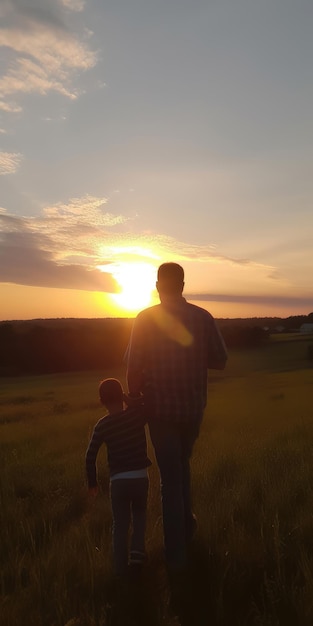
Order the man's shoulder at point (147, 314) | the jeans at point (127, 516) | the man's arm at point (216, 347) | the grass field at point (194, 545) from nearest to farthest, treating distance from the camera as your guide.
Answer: the grass field at point (194, 545) → the jeans at point (127, 516) → the man's shoulder at point (147, 314) → the man's arm at point (216, 347)

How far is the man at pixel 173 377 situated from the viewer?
461cm

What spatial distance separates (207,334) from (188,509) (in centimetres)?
148

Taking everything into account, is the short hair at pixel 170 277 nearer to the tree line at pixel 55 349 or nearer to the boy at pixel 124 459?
the boy at pixel 124 459

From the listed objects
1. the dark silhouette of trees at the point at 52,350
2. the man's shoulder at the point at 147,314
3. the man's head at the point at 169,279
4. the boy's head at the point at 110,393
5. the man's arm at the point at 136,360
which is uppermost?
the man's head at the point at 169,279

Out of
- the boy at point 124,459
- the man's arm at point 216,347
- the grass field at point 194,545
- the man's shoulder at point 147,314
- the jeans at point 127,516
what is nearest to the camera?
the grass field at point 194,545

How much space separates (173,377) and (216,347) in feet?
1.61

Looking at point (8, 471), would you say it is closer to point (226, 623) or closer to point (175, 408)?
point (175, 408)

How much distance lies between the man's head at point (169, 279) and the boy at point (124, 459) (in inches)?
34.4

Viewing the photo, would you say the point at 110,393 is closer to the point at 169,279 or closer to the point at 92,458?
the point at 92,458

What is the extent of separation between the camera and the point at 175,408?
4.59 meters

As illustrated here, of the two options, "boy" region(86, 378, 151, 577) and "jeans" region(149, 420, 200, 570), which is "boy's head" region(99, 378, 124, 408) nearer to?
"boy" region(86, 378, 151, 577)

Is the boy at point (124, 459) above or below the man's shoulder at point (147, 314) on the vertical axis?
below

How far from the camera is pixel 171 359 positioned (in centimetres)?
470

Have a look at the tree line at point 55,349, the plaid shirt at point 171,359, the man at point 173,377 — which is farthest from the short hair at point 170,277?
the tree line at point 55,349
